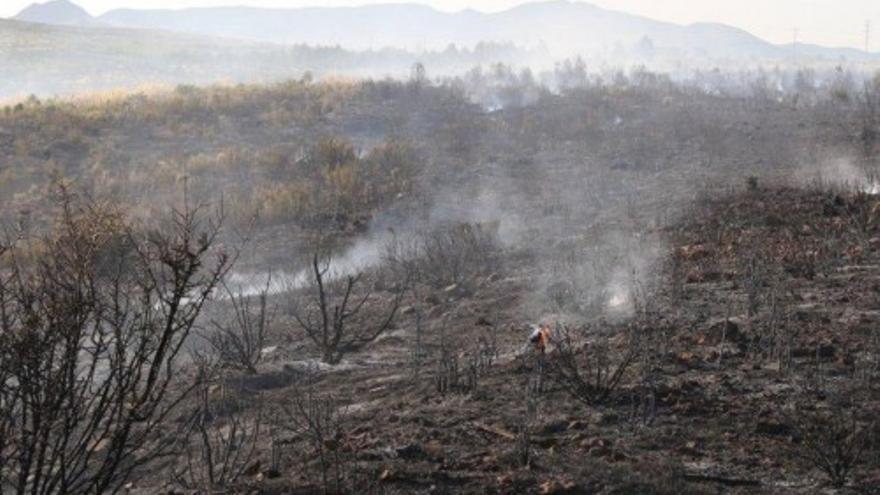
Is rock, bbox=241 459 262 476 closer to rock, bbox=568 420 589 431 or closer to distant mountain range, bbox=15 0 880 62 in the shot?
rock, bbox=568 420 589 431

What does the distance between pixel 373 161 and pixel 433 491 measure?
1484 centimetres

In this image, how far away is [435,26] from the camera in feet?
590

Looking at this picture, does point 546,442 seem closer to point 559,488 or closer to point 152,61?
point 559,488

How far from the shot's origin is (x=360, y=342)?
350 inches

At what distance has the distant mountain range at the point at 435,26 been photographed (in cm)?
15000

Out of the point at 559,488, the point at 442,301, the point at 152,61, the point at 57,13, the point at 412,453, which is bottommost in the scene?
the point at 442,301

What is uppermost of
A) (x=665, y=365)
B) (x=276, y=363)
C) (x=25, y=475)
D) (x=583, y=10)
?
(x=583, y=10)

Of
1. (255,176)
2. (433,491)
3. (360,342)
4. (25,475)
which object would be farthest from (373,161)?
(25,475)

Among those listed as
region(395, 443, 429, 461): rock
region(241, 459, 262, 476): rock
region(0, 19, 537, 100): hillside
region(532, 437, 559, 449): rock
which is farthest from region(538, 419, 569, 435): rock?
region(0, 19, 537, 100): hillside

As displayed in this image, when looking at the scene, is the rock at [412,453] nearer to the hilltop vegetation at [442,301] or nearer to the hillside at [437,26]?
the hilltop vegetation at [442,301]

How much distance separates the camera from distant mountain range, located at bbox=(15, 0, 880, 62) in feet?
492

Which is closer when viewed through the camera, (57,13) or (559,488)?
(559,488)

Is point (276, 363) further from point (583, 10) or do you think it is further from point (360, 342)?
point (583, 10)

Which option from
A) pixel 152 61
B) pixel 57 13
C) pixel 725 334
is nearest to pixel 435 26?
pixel 57 13
